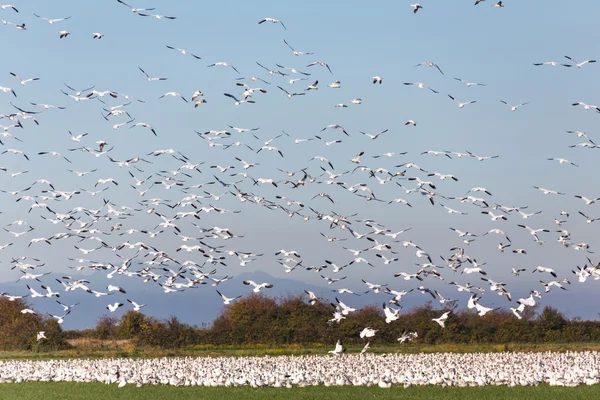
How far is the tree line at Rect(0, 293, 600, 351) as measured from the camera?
53906 millimetres

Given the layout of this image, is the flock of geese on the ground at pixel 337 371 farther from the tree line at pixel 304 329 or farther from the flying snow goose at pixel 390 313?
the tree line at pixel 304 329

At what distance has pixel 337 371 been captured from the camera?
1288 inches

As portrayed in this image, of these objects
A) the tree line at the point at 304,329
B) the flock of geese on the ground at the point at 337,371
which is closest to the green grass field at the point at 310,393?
the flock of geese on the ground at the point at 337,371

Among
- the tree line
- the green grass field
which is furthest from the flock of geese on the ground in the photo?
the tree line

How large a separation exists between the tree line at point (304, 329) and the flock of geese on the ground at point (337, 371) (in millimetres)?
14507

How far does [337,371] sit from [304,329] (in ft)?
75.3

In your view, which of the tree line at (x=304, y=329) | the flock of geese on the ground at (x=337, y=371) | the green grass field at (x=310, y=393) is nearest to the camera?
the green grass field at (x=310, y=393)

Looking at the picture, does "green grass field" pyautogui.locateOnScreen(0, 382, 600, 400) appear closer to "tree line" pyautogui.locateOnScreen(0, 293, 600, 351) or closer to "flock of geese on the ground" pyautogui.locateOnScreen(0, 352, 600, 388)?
"flock of geese on the ground" pyautogui.locateOnScreen(0, 352, 600, 388)

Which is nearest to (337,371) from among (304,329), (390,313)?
(390,313)

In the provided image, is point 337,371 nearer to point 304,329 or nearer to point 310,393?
point 310,393

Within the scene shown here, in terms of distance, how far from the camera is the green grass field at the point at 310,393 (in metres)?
26.1

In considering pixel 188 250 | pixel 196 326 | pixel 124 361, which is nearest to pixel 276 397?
pixel 188 250

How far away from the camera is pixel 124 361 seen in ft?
131

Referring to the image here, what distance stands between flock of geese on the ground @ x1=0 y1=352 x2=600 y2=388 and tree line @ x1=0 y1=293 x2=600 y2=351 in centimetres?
1451
